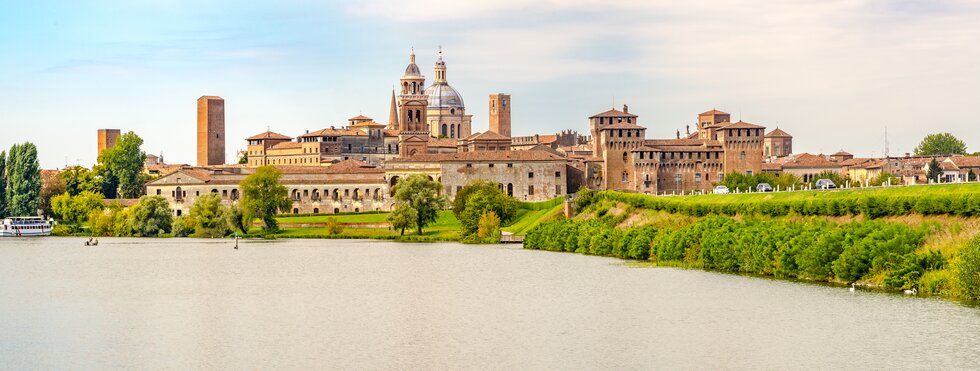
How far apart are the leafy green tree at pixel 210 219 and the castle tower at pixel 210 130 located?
189 ft

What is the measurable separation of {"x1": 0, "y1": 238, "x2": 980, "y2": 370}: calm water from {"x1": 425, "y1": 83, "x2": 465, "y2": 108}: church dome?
116672 mm

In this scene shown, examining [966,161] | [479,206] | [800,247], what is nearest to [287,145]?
[966,161]

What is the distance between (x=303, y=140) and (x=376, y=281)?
89.7m

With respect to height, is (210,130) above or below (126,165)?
above

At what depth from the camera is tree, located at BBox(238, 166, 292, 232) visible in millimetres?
82750

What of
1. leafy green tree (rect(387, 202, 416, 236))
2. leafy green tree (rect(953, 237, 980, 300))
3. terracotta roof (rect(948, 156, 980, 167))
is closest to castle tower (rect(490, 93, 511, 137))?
terracotta roof (rect(948, 156, 980, 167))

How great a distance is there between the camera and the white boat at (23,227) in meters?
91.4

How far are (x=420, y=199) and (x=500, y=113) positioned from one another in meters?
93.4

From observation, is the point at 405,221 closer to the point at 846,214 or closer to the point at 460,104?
the point at 846,214

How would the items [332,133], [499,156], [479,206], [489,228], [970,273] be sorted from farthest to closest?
[332,133], [499,156], [479,206], [489,228], [970,273]

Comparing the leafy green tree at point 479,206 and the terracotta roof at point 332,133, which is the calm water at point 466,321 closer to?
the leafy green tree at point 479,206

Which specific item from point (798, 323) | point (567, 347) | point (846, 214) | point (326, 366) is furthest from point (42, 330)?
point (846, 214)

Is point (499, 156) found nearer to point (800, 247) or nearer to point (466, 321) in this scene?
point (800, 247)

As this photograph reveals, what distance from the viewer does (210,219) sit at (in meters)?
83.2
